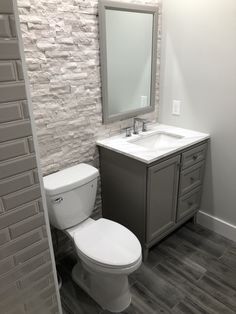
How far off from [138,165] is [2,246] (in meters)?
1.05

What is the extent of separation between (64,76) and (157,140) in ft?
3.27

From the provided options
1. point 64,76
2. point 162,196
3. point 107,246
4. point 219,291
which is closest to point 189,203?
point 162,196

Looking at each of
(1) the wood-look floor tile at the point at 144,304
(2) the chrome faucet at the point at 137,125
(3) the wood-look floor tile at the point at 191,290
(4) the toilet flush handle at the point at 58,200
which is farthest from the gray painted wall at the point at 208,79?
(4) the toilet flush handle at the point at 58,200

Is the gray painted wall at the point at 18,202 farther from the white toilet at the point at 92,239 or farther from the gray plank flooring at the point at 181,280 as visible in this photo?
the gray plank flooring at the point at 181,280

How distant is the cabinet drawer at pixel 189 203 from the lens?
7.26 feet

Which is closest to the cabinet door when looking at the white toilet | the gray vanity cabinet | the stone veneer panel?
the gray vanity cabinet

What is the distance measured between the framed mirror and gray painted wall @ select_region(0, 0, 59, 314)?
1.14 metres

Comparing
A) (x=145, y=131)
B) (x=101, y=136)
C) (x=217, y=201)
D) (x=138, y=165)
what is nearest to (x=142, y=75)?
(x=145, y=131)

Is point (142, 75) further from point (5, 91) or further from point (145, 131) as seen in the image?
point (5, 91)

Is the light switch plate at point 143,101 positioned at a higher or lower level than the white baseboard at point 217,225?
higher

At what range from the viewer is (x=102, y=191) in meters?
2.24

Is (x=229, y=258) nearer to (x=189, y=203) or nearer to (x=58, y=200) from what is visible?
(x=189, y=203)

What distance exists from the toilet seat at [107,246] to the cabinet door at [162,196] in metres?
0.32

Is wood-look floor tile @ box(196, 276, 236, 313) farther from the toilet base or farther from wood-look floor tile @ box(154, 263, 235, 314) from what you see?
the toilet base
